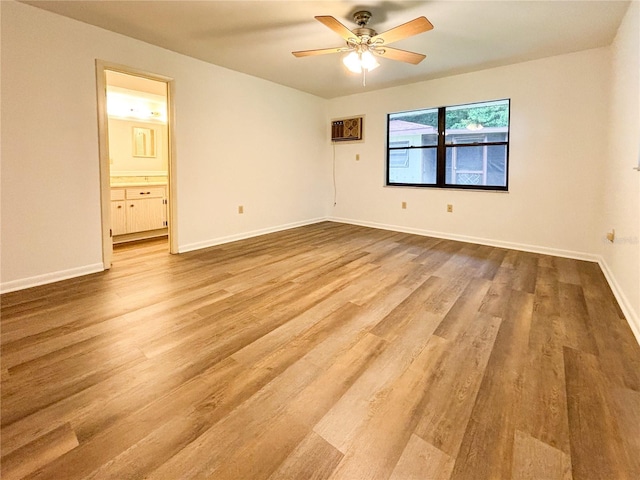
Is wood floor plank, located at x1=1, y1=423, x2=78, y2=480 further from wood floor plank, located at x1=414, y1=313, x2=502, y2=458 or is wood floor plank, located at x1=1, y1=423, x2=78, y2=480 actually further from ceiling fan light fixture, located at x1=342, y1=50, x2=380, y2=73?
ceiling fan light fixture, located at x1=342, y1=50, x2=380, y2=73

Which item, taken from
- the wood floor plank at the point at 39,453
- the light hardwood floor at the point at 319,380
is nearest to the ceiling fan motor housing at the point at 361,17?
the light hardwood floor at the point at 319,380

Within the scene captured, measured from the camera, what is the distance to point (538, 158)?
4133mm

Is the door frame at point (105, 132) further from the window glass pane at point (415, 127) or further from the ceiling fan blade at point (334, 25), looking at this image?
the window glass pane at point (415, 127)

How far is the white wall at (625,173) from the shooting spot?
2.28m

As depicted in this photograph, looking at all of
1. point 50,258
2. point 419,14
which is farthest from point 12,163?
point 419,14

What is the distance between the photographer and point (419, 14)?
2.88 m

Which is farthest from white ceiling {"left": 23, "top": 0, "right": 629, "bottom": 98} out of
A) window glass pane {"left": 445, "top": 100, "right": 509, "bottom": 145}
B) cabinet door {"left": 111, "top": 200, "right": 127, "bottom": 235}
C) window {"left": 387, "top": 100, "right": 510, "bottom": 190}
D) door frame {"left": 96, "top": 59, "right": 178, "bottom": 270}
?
cabinet door {"left": 111, "top": 200, "right": 127, "bottom": 235}

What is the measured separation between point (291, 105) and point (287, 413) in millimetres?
Answer: 5022

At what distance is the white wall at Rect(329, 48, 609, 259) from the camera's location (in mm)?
3771

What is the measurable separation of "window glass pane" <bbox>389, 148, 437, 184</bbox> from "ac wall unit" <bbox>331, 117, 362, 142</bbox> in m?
0.70

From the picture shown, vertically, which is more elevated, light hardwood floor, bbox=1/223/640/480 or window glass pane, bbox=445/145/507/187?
window glass pane, bbox=445/145/507/187

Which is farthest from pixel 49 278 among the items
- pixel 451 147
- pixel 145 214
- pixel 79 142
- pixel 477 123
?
pixel 477 123

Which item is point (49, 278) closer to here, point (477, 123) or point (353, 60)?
point (353, 60)

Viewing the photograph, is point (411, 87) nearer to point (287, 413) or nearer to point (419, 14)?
point (419, 14)
